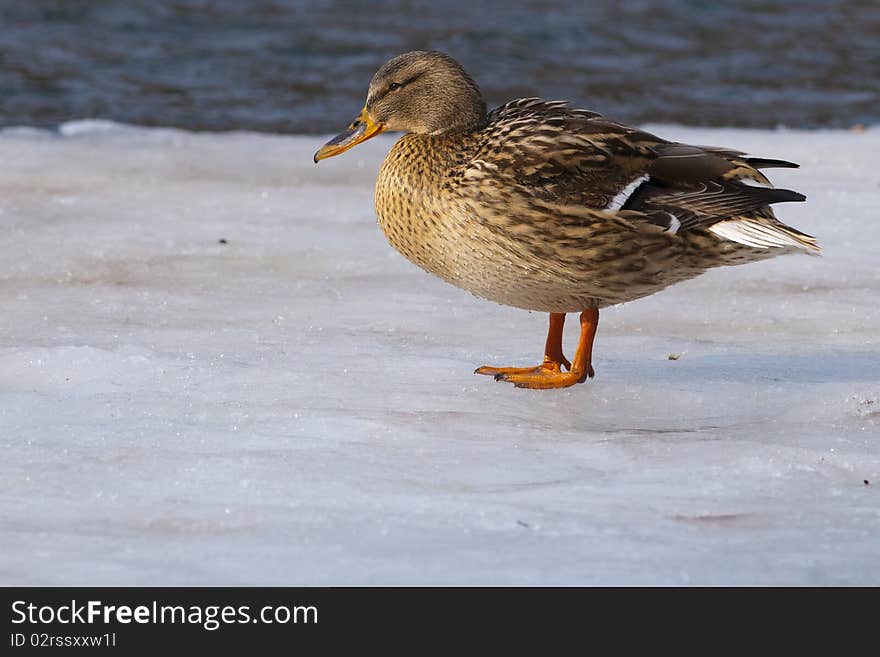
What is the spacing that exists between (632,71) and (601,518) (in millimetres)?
8754

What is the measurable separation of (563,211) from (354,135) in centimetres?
97

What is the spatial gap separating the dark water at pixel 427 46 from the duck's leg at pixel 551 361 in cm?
551

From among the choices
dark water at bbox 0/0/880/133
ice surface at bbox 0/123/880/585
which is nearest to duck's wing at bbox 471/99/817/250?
ice surface at bbox 0/123/880/585

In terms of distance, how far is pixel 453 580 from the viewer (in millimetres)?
3010

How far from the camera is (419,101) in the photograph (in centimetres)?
469

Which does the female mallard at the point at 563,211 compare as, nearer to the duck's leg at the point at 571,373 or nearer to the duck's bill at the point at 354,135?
the duck's leg at the point at 571,373

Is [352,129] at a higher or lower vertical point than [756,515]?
higher

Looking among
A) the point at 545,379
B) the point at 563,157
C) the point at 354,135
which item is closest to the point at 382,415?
the point at 545,379

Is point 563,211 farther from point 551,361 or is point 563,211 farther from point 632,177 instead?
point 551,361

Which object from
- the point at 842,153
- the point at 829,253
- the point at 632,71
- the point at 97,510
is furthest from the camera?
the point at 632,71

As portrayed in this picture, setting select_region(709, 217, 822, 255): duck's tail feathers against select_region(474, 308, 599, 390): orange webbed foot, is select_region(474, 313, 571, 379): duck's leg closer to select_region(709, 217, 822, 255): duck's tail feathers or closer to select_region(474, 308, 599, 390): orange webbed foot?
select_region(474, 308, 599, 390): orange webbed foot

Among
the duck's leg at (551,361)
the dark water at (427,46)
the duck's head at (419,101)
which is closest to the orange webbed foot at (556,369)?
the duck's leg at (551,361)
